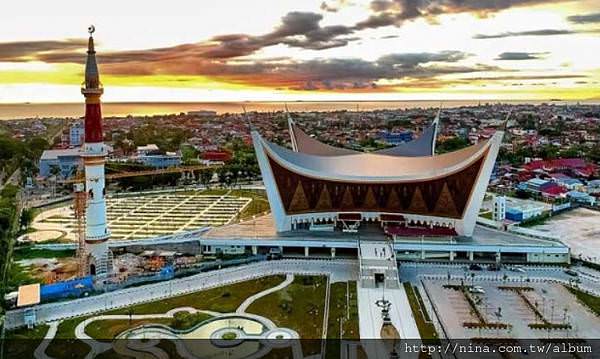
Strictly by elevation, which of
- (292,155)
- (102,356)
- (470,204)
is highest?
(292,155)

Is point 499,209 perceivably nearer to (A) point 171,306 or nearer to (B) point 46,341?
(A) point 171,306

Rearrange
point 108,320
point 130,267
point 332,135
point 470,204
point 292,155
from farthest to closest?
point 332,135 → point 292,155 → point 470,204 → point 130,267 → point 108,320

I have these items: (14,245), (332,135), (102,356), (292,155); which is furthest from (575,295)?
(332,135)

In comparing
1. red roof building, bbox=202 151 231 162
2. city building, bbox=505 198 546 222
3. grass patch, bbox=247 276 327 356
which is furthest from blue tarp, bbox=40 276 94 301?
red roof building, bbox=202 151 231 162

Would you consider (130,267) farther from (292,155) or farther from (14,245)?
(292,155)

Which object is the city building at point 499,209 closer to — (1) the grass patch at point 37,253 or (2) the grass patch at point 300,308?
(2) the grass patch at point 300,308

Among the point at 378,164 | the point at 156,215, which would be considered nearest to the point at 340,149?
the point at 378,164
